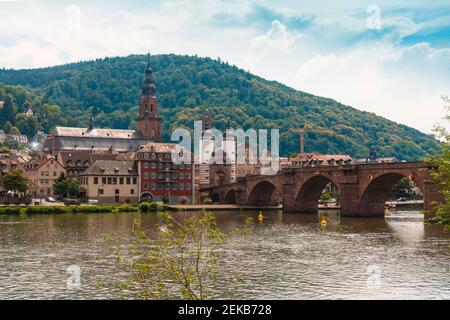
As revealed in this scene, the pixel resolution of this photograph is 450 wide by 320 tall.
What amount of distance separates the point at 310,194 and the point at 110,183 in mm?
39669

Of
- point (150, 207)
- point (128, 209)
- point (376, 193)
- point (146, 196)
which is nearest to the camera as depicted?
point (376, 193)

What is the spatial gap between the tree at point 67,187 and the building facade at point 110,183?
65.1 inches

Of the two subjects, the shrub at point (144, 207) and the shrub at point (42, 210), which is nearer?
the shrub at point (42, 210)

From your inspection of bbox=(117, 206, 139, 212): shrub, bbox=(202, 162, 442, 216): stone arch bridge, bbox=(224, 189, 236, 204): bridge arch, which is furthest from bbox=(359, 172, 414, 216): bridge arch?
bbox=(224, 189, 236, 204): bridge arch

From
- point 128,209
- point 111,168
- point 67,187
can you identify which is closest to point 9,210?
point 128,209

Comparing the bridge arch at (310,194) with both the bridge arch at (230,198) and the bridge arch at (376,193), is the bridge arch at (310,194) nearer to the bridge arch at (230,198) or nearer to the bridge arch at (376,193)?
the bridge arch at (376,193)

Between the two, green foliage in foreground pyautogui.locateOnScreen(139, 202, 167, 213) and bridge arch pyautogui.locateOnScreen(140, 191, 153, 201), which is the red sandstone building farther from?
green foliage in foreground pyautogui.locateOnScreen(139, 202, 167, 213)

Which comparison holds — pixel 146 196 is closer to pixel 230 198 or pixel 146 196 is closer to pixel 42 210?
pixel 230 198

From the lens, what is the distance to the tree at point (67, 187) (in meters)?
132

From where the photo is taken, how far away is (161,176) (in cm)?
13825

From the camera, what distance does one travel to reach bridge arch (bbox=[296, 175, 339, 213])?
4483 inches

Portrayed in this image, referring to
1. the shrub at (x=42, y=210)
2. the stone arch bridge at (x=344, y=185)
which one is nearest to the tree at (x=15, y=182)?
the shrub at (x=42, y=210)

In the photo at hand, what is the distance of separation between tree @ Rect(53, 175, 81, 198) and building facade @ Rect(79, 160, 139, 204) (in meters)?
1.65

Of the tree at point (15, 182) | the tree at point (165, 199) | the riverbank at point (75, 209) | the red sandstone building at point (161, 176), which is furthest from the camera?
the red sandstone building at point (161, 176)
